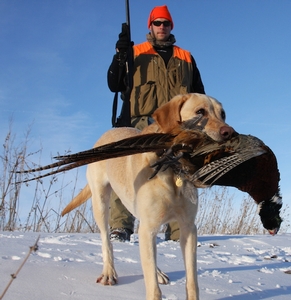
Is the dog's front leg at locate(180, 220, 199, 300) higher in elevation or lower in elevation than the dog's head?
lower

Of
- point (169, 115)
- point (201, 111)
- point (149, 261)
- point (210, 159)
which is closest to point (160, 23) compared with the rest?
point (201, 111)

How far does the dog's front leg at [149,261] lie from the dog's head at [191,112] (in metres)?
0.67

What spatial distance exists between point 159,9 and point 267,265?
135 inches

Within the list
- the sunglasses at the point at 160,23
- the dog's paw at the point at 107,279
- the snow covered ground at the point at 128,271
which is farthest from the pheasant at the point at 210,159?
the sunglasses at the point at 160,23

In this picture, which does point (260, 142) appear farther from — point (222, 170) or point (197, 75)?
point (197, 75)

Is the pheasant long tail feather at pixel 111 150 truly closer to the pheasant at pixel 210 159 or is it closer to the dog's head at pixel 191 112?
the pheasant at pixel 210 159

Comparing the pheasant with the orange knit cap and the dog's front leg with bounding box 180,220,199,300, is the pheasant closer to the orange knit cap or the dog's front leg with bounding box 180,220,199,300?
the dog's front leg with bounding box 180,220,199,300

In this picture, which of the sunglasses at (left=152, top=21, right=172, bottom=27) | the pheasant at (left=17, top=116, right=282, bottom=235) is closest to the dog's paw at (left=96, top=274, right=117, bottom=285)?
the pheasant at (left=17, top=116, right=282, bottom=235)

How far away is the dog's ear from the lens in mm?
2430

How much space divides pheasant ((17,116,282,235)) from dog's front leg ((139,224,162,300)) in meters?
0.43

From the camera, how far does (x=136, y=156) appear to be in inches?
103

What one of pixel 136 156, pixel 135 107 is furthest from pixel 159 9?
pixel 136 156

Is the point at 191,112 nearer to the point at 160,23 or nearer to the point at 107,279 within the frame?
the point at 107,279

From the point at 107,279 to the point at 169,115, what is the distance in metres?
1.29
